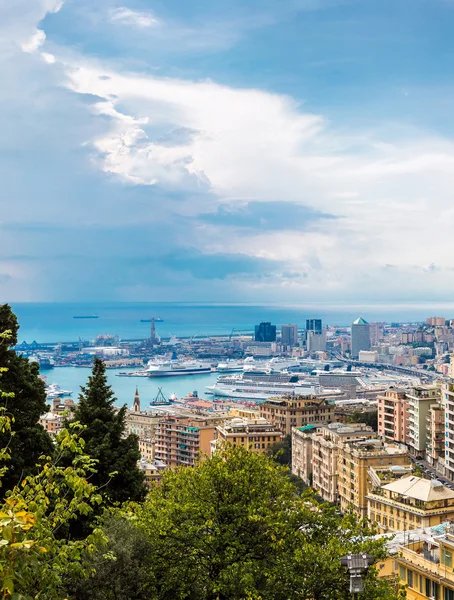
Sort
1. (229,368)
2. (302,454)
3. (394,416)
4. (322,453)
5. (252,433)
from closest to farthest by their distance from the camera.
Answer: (322,453) < (302,454) < (252,433) < (394,416) < (229,368)

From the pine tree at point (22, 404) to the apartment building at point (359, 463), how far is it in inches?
423

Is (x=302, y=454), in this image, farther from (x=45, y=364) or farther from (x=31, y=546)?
(x=45, y=364)

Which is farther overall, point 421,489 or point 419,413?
point 419,413

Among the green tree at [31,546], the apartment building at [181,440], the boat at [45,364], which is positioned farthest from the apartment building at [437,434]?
the boat at [45,364]

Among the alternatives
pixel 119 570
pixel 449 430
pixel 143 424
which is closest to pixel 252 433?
pixel 449 430

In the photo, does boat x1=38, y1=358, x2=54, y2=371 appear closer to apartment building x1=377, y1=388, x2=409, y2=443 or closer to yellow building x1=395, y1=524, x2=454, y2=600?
apartment building x1=377, y1=388, x2=409, y2=443

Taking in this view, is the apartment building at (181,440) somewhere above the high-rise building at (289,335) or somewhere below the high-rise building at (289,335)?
below

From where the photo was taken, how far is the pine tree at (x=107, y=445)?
7477 millimetres

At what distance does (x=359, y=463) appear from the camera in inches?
641

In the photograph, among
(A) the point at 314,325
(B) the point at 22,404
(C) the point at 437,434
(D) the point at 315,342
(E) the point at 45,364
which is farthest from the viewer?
(A) the point at 314,325

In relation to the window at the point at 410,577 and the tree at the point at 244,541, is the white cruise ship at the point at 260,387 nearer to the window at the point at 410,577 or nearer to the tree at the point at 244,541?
the window at the point at 410,577

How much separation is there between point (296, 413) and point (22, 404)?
21370 mm

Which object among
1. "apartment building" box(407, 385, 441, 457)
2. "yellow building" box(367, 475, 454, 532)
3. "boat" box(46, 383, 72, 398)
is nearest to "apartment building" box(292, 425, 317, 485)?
"apartment building" box(407, 385, 441, 457)

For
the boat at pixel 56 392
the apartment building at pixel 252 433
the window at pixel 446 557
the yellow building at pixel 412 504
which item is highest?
the window at pixel 446 557
